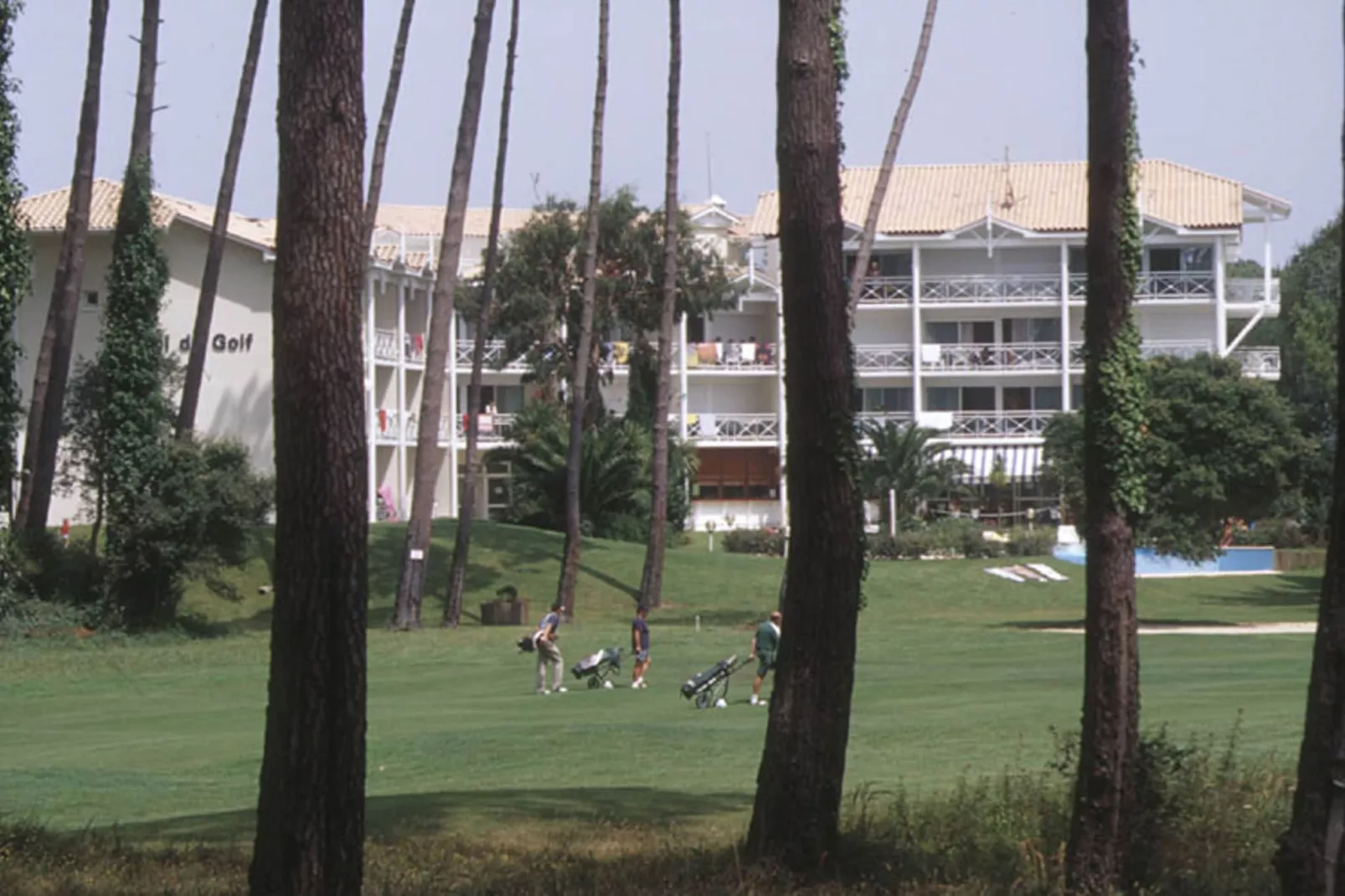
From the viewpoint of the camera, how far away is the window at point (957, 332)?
272 ft

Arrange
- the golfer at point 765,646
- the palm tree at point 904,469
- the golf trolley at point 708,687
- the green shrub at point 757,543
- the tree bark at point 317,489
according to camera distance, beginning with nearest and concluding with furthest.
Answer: the tree bark at point 317,489 → the golf trolley at point 708,687 → the golfer at point 765,646 → the palm tree at point 904,469 → the green shrub at point 757,543

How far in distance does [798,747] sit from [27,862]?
520 centimetres

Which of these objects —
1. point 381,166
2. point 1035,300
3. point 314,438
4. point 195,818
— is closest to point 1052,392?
point 1035,300

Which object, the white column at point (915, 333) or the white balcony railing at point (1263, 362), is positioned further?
the white column at point (915, 333)

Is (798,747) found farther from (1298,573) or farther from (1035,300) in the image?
(1035,300)

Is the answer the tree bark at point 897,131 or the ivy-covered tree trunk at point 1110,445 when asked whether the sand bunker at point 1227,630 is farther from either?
the ivy-covered tree trunk at point 1110,445

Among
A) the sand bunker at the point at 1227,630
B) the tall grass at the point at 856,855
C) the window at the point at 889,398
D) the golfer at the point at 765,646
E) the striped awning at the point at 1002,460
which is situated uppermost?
the window at the point at 889,398

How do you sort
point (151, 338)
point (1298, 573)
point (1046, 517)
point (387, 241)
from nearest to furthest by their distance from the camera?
point (151, 338) → point (1298, 573) → point (1046, 517) → point (387, 241)

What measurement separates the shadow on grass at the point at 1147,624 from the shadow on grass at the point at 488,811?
29218 millimetres

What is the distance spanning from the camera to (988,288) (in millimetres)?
81250

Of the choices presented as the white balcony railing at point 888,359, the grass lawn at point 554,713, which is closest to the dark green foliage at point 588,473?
the grass lawn at point 554,713

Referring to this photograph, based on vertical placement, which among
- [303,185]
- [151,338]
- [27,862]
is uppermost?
[151,338]

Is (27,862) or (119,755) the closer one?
(27,862)

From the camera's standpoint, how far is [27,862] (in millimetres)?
12961
